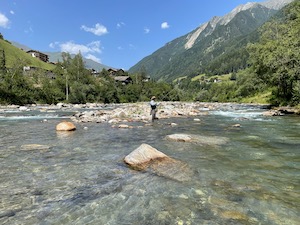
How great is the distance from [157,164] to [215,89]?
14092 cm

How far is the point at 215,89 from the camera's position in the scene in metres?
145

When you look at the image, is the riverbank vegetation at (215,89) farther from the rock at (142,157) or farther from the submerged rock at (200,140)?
the rock at (142,157)

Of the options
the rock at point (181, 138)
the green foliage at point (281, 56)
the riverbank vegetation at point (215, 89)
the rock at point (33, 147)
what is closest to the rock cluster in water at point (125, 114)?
the rock at point (181, 138)

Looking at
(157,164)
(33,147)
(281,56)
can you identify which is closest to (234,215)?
(157,164)

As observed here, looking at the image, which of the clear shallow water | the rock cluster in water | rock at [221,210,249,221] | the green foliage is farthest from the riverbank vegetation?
rock at [221,210,249,221]

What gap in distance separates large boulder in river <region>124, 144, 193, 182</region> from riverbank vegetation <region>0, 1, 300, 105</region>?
28.4 m

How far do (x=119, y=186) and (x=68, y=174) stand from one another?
79.1 inches

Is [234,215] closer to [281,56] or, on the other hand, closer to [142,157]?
[142,157]

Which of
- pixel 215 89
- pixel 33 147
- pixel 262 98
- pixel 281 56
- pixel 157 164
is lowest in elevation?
pixel 33 147

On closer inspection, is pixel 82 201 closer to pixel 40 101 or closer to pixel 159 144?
pixel 159 144

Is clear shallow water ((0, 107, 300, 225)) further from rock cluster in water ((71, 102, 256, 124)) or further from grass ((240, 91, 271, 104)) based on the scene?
grass ((240, 91, 271, 104))

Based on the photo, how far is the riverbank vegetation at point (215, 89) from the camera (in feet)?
122

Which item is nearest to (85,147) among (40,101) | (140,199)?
(140,199)

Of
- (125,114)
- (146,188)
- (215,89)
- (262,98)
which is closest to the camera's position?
(146,188)
